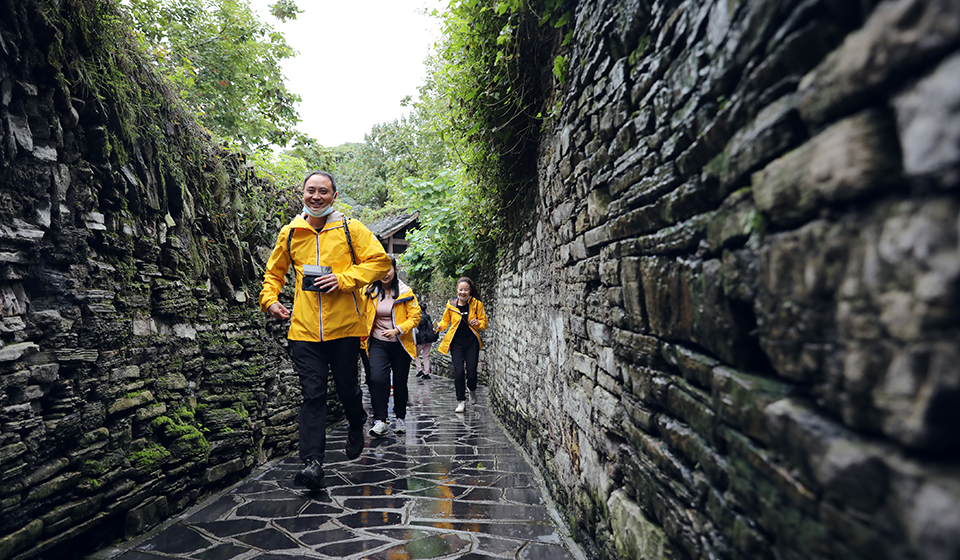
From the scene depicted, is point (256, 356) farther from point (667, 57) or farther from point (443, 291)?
point (443, 291)

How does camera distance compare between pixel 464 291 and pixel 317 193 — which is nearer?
pixel 317 193

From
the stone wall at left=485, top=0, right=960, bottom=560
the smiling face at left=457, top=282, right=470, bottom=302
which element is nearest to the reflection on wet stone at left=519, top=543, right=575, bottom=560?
the stone wall at left=485, top=0, right=960, bottom=560

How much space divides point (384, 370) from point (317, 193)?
215cm

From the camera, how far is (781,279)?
102cm

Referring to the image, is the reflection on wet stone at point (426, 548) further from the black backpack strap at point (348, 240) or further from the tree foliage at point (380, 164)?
the tree foliage at point (380, 164)

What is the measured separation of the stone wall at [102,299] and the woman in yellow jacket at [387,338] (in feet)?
4.51

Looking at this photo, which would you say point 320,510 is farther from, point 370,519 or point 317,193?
point 317,193

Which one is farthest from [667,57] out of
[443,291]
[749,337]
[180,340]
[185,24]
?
[185,24]

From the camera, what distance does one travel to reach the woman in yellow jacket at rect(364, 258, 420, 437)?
511 centimetres

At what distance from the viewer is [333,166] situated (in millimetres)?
14039

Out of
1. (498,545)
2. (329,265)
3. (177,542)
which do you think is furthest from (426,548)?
(329,265)

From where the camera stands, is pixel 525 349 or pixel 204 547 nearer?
pixel 204 547

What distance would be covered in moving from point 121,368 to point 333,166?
1196 cm

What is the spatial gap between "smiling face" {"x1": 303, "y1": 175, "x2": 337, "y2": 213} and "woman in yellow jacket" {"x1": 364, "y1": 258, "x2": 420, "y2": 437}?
151 centimetres
